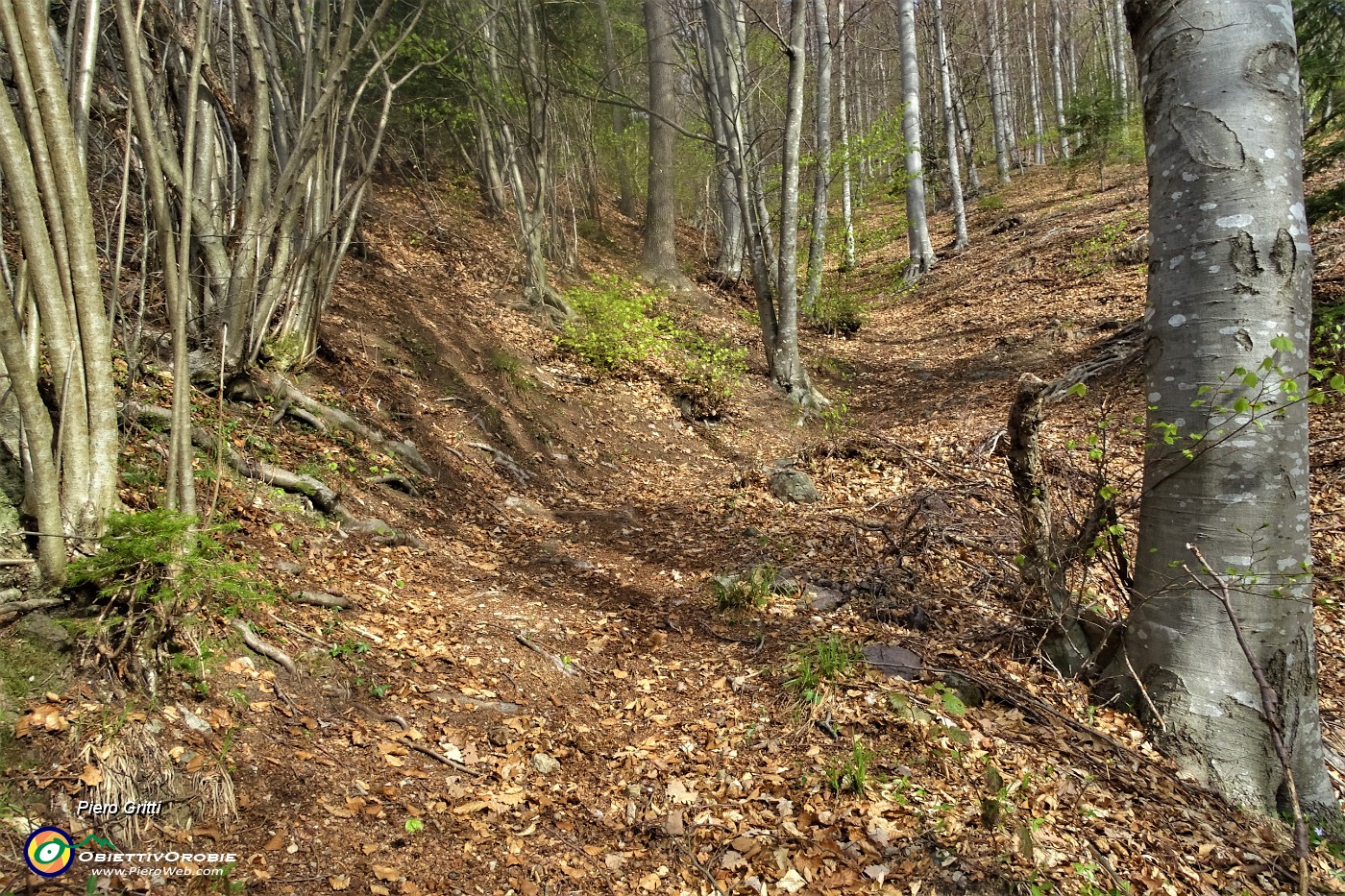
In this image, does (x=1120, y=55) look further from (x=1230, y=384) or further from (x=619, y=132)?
(x=1230, y=384)

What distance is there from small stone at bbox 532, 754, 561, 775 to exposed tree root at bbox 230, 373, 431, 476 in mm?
3478

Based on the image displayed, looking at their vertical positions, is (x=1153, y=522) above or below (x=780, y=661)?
above

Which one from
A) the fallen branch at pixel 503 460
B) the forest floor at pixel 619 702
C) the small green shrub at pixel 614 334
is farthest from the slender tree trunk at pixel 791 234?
the fallen branch at pixel 503 460

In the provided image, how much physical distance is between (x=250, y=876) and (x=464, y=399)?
5.64 m

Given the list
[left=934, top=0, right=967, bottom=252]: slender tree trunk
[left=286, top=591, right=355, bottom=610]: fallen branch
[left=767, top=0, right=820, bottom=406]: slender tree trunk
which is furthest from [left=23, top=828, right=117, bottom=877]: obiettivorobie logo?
[left=934, top=0, right=967, bottom=252]: slender tree trunk

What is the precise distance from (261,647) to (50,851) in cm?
113

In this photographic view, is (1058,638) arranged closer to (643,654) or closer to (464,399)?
(643,654)

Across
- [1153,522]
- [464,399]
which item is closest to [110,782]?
[1153,522]

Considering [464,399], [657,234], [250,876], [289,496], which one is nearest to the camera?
[250,876]

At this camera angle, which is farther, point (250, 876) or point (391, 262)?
point (391, 262)

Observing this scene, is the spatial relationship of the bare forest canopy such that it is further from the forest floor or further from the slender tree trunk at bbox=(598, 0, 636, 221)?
the slender tree trunk at bbox=(598, 0, 636, 221)

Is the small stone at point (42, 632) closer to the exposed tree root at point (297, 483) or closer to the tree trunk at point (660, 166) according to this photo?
the exposed tree root at point (297, 483)

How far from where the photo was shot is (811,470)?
292 inches

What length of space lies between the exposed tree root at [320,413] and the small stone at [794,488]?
130 inches
